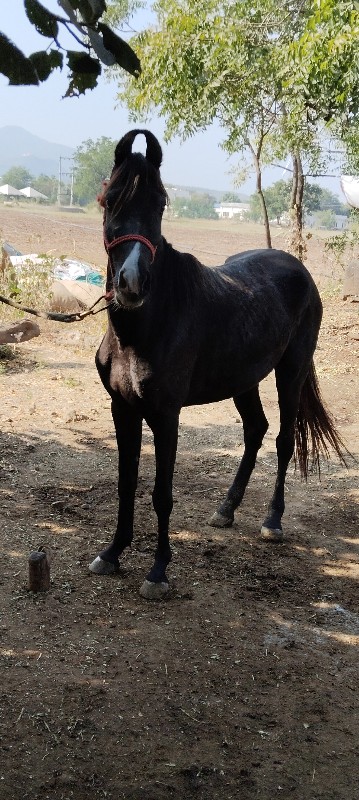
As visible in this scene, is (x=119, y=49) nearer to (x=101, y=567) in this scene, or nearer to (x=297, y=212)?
(x=101, y=567)

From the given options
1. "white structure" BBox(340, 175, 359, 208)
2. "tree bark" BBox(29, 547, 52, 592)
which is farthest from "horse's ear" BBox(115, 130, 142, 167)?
"white structure" BBox(340, 175, 359, 208)

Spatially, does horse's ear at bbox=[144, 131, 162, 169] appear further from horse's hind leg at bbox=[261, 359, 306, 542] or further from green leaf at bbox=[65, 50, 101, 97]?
horse's hind leg at bbox=[261, 359, 306, 542]

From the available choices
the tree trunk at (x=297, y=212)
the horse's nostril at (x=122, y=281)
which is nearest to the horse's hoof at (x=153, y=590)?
the horse's nostril at (x=122, y=281)

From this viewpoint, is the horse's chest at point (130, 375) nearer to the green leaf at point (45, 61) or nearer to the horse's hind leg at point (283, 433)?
the horse's hind leg at point (283, 433)

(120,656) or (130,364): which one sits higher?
(130,364)

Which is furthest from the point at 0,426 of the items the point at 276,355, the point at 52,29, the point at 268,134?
the point at 268,134

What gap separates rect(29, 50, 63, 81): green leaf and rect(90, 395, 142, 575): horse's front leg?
87.5 inches

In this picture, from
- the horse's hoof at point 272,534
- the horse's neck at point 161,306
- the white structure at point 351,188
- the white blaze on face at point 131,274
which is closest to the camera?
the white blaze on face at point 131,274

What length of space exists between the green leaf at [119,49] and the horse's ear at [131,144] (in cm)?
157

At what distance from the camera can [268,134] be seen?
11.7 metres

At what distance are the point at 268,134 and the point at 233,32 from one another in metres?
2.80

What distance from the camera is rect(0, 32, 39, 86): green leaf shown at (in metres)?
1.37

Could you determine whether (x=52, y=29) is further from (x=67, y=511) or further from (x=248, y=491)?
(x=248, y=491)

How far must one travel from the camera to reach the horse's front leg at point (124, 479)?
11.7 feet
